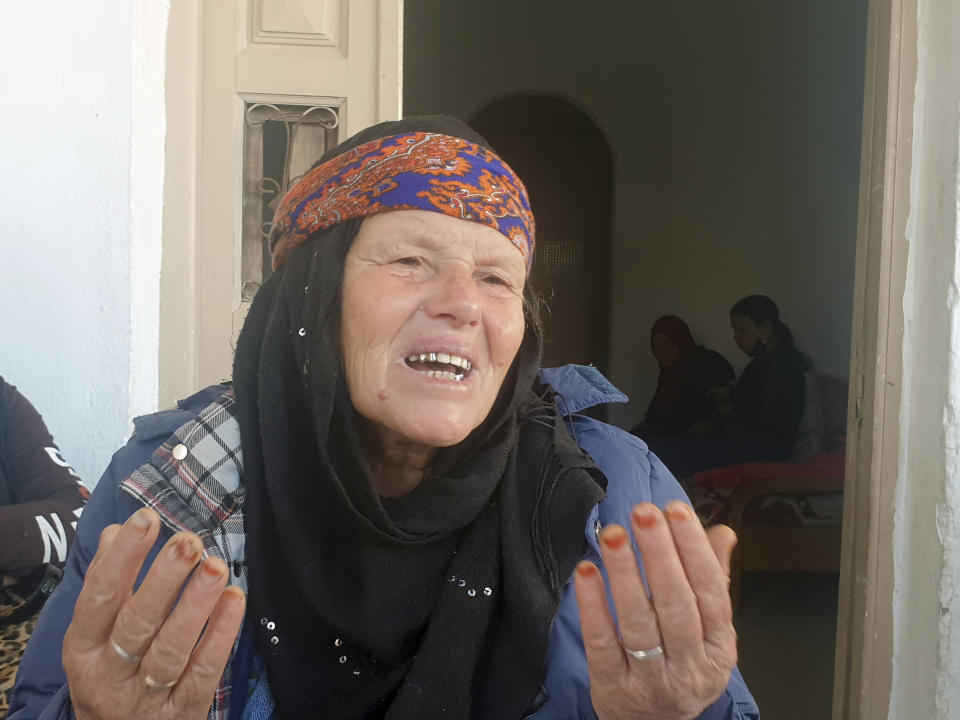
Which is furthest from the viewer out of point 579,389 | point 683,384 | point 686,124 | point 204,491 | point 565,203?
point 565,203

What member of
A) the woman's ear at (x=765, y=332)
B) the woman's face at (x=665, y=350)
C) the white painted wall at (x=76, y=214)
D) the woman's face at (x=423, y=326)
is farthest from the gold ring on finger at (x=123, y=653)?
the woman's face at (x=665, y=350)

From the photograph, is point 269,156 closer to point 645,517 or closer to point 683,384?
point 645,517

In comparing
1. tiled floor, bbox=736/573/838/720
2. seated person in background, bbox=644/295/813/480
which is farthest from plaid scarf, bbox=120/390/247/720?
seated person in background, bbox=644/295/813/480

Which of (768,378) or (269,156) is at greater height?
(269,156)

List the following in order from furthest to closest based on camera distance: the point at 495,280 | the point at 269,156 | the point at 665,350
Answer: the point at 665,350 → the point at 269,156 → the point at 495,280

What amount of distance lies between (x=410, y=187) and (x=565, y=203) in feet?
20.9

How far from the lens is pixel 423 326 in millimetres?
1335

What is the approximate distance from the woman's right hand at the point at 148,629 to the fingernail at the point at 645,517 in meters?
0.47

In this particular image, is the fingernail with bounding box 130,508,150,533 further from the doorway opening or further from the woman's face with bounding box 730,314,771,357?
the doorway opening

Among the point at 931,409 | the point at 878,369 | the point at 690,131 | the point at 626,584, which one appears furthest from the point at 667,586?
the point at 690,131

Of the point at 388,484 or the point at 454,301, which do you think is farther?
the point at 388,484

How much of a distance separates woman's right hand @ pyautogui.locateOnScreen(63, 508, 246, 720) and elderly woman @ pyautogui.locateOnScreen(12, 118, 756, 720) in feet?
0.66

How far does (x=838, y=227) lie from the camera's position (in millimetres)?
6516

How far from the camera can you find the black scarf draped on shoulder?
4.14ft
